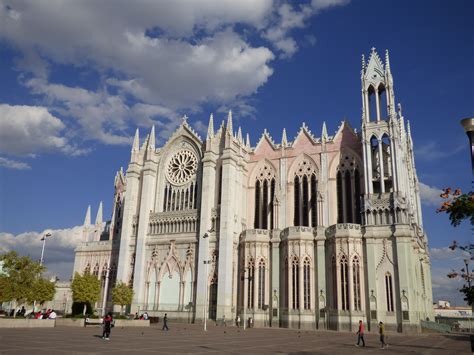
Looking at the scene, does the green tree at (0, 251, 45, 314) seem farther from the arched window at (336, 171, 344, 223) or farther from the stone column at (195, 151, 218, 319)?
the arched window at (336, 171, 344, 223)

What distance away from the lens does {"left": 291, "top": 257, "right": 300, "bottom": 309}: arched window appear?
48875 millimetres

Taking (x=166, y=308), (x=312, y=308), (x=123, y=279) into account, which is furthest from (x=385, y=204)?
(x=123, y=279)

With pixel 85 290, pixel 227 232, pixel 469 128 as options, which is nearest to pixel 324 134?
pixel 227 232

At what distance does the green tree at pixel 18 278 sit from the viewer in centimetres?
4100

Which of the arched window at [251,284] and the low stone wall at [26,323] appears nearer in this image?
the low stone wall at [26,323]

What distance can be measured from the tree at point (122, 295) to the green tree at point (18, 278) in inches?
520

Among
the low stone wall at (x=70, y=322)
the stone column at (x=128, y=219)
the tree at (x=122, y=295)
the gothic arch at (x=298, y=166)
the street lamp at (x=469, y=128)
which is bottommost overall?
the low stone wall at (x=70, y=322)

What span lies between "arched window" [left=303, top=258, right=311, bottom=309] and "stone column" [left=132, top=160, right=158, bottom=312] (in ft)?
72.1

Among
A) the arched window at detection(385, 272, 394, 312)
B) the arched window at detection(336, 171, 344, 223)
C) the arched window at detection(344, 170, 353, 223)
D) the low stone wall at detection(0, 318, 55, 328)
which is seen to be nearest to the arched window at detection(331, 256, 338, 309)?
the arched window at detection(385, 272, 394, 312)

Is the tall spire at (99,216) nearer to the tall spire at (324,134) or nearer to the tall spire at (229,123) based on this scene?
the tall spire at (229,123)

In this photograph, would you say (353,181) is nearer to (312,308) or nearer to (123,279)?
(312,308)

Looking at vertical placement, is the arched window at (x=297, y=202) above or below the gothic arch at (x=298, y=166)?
below

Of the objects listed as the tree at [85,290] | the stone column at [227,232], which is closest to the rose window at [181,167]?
the stone column at [227,232]

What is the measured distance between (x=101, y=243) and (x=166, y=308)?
55.8 feet
